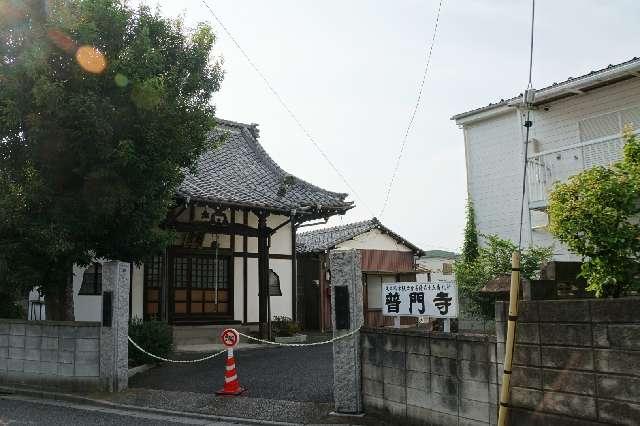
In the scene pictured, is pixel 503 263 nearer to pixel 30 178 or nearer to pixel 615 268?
pixel 615 268

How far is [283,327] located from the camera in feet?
58.9

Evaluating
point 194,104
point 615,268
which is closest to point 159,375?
point 194,104

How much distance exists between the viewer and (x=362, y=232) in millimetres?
26844

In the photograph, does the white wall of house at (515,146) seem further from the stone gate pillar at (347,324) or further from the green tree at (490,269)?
the stone gate pillar at (347,324)

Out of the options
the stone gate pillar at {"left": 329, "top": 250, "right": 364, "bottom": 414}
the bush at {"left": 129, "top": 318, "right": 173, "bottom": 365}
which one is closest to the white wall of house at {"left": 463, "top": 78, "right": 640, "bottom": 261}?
the stone gate pillar at {"left": 329, "top": 250, "right": 364, "bottom": 414}

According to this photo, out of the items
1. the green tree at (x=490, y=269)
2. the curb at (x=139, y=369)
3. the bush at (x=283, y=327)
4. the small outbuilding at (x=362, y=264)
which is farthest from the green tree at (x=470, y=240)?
the curb at (x=139, y=369)

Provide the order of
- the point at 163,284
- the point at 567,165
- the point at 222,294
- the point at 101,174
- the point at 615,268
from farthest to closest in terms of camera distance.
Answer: the point at 222,294
the point at 163,284
the point at 567,165
the point at 101,174
the point at 615,268

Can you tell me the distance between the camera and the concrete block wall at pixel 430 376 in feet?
20.0

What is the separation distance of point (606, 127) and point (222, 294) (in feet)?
40.1

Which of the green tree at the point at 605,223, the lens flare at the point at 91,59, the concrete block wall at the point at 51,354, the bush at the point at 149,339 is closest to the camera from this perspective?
the green tree at the point at 605,223

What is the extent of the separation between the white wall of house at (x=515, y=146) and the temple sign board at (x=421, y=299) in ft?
23.0

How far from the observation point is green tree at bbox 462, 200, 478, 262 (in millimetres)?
16078

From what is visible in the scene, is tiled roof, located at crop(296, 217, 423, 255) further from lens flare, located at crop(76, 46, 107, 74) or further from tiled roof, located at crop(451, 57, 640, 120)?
lens flare, located at crop(76, 46, 107, 74)

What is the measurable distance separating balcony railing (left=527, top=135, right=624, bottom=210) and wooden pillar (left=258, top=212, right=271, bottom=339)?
8060mm
